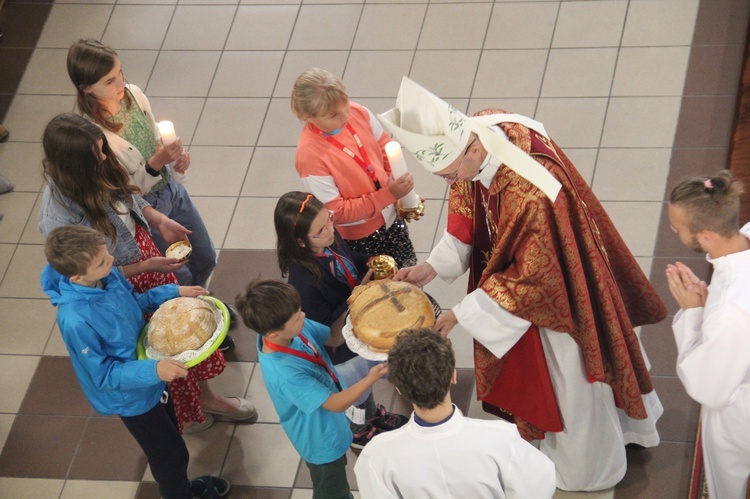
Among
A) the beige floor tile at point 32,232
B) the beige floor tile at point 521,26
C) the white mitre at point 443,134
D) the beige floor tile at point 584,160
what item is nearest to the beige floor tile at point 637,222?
the beige floor tile at point 584,160

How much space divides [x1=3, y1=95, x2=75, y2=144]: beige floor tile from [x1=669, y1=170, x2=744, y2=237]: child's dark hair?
15.2 ft

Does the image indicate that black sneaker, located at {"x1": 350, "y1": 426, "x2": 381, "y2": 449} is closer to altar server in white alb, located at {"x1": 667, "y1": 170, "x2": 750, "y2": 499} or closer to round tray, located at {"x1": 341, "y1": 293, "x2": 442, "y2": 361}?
round tray, located at {"x1": 341, "y1": 293, "x2": 442, "y2": 361}

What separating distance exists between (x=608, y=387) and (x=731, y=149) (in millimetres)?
1879

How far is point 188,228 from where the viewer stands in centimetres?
448

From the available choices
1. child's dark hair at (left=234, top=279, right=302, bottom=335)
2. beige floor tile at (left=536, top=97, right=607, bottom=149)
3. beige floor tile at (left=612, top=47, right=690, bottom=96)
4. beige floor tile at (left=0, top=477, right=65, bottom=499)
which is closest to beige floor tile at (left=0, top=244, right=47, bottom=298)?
beige floor tile at (left=0, top=477, right=65, bottom=499)

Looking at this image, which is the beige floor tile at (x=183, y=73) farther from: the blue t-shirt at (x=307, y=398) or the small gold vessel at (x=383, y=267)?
the blue t-shirt at (x=307, y=398)

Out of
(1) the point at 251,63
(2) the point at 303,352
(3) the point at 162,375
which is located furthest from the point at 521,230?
(1) the point at 251,63

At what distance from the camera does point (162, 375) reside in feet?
10.9

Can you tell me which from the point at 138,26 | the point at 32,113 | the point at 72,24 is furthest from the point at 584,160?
the point at 72,24

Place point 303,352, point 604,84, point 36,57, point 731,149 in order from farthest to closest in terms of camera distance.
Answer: point 36,57 → point 604,84 → point 731,149 → point 303,352

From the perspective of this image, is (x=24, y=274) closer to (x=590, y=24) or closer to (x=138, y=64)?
(x=138, y=64)

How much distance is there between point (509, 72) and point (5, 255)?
10.8 ft

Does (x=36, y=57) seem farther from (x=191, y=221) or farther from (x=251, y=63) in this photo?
(x=191, y=221)

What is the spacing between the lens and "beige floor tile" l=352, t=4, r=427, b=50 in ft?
20.0
